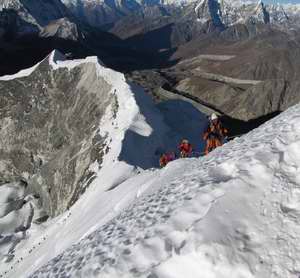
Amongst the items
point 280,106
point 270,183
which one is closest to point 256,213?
point 270,183

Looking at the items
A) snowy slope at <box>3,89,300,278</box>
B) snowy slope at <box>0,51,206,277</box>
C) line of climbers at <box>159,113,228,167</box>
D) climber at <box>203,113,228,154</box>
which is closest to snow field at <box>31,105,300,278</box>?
snowy slope at <box>3,89,300,278</box>

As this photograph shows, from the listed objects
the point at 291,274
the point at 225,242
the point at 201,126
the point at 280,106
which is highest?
the point at 225,242

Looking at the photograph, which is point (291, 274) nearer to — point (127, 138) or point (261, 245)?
point (261, 245)

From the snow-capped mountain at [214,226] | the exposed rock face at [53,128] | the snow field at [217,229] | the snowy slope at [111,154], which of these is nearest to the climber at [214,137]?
the snowy slope at [111,154]

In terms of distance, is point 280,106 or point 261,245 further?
point 280,106

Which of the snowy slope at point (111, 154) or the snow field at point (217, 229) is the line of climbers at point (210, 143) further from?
the snow field at point (217, 229)

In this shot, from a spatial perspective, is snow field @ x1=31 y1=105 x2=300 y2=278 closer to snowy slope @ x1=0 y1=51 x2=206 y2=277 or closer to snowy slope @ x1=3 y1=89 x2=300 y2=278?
snowy slope @ x1=3 y1=89 x2=300 y2=278

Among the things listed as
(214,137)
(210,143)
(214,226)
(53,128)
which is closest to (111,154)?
(210,143)
